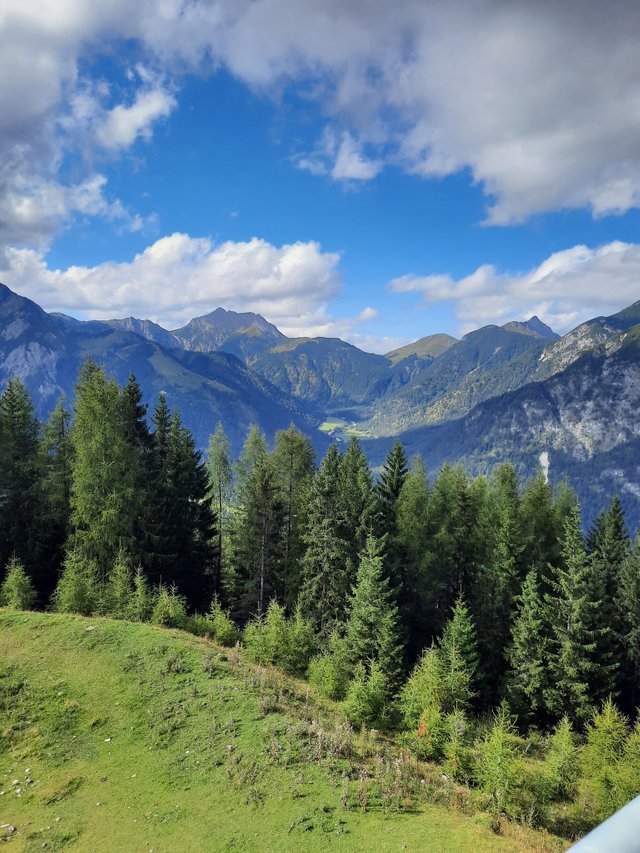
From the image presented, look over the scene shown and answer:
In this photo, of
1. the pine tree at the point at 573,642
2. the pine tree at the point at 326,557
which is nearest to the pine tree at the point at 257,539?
the pine tree at the point at 326,557

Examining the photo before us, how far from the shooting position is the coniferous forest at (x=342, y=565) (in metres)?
33.4

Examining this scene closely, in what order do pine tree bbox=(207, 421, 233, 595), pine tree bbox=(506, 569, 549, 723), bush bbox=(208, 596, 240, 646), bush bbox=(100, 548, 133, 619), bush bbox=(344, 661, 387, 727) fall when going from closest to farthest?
bush bbox=(344, 661, 387, 727) < bush bbox=(208, 596, 240, 646) < bush bbox=(100, 548, 133, 619) < pine tree bbox=(506, 569, 549, 723) < pine tree bbox=(207, 421, 233, 595)

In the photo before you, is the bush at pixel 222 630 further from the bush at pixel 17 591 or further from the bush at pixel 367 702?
the bush at pixel 17 591

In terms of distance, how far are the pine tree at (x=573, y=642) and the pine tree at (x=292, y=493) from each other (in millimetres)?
21558

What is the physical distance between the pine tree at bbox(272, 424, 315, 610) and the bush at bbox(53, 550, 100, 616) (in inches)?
697

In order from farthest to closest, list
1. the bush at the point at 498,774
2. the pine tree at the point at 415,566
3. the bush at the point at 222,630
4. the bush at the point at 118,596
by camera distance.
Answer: the pine tree at the point at 415,566, the bush at the point at 118,596, the bush at the point at 222,630, the bush at the point at 498,774

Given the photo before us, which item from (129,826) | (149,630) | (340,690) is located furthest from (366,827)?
(149,630)

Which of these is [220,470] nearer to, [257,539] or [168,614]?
[257,539]

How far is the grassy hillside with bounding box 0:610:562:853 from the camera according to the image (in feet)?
55.3

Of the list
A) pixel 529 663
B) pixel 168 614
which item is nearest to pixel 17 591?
pixel 168 614

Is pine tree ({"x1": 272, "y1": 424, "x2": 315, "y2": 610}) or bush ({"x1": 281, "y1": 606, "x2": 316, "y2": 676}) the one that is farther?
pine tree ({"x1": 272, "y1": 424, "x2": 315, "y2": 610})

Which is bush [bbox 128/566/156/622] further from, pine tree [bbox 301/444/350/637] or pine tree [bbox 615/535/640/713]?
pine tree [bbox 615/535/640/713]

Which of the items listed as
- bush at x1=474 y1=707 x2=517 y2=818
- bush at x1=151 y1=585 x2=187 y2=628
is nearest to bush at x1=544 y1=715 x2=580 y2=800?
bush at x1=474 y1=707 x2=517 y2=818

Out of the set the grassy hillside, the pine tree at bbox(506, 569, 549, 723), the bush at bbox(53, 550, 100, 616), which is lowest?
the pine tree at bbox(506, 569, 549, 723)
